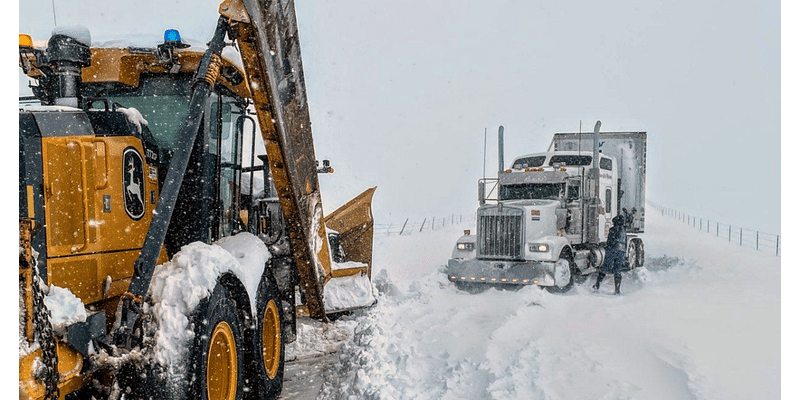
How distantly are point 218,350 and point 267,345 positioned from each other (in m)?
1.43

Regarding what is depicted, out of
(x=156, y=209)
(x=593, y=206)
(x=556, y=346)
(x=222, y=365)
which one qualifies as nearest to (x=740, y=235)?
(x=593, y=206)

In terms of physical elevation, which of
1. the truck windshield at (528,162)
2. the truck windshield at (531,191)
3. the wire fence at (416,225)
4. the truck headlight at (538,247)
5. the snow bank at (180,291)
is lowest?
the wire fence at (416,225)

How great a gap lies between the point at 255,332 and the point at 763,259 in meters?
13.7

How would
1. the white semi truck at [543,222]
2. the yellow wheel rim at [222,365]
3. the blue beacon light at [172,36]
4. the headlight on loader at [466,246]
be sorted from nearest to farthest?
1. the yellow wheel rim at [222,365]
2. the blue beacon light at [172,36]
3. the white semi truck at [543,222]
4. the headlight on loader at [466,246]

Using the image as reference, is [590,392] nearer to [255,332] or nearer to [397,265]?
[255,332]

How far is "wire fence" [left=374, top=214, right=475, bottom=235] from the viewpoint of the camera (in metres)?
27.7

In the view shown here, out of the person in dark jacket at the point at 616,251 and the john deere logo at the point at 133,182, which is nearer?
the john deere logo at the point at 133,182

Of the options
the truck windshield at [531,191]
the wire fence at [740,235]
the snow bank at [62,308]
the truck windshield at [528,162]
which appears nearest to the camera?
the snow bank at [62,308]

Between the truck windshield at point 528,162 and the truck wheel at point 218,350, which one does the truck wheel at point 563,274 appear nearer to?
the truck windshield at point 528,162

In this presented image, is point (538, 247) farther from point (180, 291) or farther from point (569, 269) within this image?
point (180, 291)

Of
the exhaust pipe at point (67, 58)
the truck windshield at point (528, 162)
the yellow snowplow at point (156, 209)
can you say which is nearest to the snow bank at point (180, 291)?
the yellow snowplow at point (156, 209)

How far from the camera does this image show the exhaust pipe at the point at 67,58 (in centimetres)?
343

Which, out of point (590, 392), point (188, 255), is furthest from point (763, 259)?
point (188, 255)

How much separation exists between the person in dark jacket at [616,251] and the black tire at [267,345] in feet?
25.0
